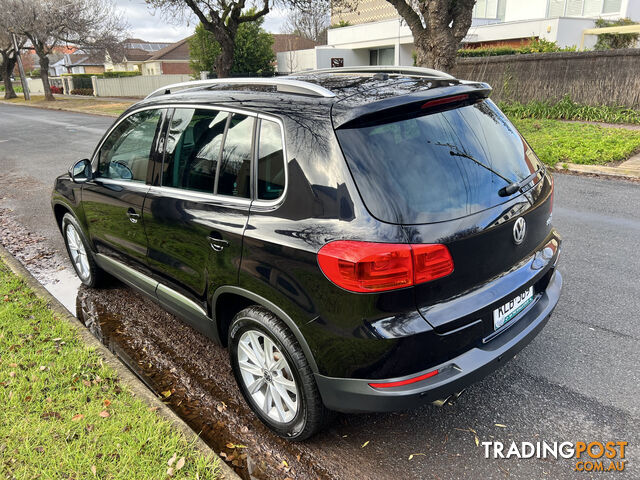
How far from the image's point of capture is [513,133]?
10.00 feet

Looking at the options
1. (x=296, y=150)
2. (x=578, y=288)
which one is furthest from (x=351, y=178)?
(x=578, y=288)

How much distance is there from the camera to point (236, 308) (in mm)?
2920

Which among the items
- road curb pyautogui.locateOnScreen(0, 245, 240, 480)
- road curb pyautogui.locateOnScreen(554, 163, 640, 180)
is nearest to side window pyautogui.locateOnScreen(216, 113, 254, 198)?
road curb pyautogui.locateOnScreen(0, 245, 240, 480)

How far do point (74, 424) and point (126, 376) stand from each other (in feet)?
1.61

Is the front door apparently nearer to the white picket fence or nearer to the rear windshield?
the rear windshield

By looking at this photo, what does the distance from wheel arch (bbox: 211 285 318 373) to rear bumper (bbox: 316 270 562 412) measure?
16 centimetres

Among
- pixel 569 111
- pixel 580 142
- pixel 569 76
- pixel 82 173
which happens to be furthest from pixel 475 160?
pixel 569 76

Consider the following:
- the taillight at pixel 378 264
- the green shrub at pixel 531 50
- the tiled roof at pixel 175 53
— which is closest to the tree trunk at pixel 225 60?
the green shrub at pixel 531 50

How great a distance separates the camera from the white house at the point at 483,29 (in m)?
25.1

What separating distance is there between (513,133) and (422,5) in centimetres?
1070

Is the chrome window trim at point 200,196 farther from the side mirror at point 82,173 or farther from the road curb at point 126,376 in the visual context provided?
the road curb at point 126,376

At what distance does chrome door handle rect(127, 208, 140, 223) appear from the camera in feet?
11.6

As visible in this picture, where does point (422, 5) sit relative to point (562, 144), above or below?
above

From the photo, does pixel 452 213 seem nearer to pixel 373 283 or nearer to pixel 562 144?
pixel 373 283
